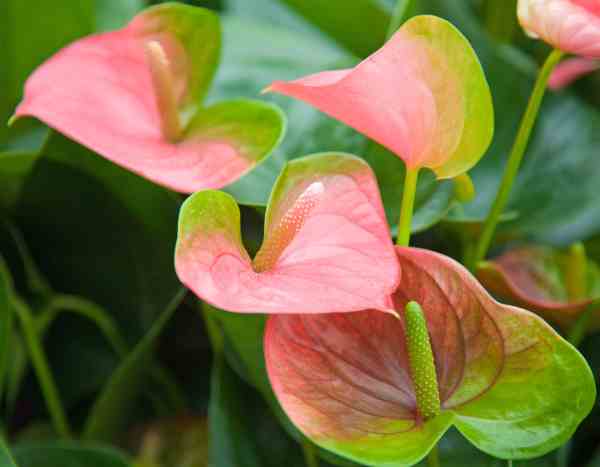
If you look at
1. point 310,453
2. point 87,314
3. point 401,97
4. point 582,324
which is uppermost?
point 401,97

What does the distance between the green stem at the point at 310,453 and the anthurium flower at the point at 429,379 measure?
10cm

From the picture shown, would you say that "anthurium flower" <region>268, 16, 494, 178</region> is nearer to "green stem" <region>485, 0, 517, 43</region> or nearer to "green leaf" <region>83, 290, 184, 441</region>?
"green leaf" <region>83, 290, 184, 441</region>

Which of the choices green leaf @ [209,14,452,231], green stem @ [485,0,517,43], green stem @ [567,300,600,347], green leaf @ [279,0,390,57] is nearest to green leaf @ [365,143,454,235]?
green leaf @ [209,14,452,231]

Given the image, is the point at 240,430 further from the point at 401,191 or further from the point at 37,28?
the point at 37,28

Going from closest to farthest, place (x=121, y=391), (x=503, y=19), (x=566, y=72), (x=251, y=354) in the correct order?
(x=251, y=354) < (x=121, y=391) < (x=566, y=72) < (x=503, y=19)

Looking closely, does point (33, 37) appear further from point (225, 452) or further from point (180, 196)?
point (225, 452)

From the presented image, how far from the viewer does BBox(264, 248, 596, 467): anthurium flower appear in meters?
0.41

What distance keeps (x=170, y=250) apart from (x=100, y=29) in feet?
0.58

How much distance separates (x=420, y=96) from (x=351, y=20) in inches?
14.0

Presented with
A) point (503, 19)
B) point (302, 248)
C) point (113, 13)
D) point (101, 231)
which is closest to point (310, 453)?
point (302, 248)

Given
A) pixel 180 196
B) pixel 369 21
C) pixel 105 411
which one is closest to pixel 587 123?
pixel 369 21

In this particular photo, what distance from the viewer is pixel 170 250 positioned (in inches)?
27.0

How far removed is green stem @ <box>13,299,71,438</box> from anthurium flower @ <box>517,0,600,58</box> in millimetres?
404

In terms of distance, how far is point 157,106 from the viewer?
1.89 ft
